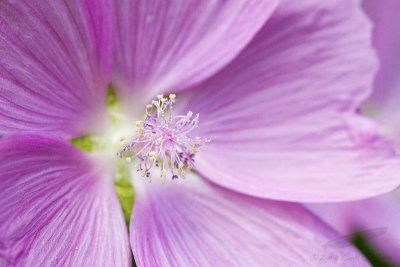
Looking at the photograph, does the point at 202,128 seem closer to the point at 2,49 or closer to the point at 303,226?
the point at 303,226

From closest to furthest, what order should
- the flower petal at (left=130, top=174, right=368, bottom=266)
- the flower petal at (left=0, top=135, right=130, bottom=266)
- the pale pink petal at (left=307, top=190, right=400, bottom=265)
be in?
the flower petal at (left=0, top=135, right=130, bottom=266), the flower petal at (left=130, top=174, right=368, bottom=266), the pale pink petal at (left=307, top=190, right=400, bottom=265)

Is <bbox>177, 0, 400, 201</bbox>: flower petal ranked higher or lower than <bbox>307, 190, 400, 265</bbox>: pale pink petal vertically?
higher

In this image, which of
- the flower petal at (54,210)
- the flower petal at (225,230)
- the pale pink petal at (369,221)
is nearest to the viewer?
the flower petal at (54,210)

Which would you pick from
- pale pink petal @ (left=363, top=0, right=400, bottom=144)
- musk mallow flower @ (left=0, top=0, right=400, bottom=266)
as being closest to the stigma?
musk mallow flower @ (left=0, top=0, right=400, bottom=266)

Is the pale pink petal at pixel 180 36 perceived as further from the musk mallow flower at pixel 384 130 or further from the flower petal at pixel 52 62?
the musk mallow flower at pixel 384 130

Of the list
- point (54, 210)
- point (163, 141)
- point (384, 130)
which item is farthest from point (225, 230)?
point (384, 130)

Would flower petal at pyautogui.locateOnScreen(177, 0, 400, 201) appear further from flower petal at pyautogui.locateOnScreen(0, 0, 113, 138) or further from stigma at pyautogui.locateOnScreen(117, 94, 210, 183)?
flower petal at pyautogui.locateOnScreen(0, 0, 113, 138)

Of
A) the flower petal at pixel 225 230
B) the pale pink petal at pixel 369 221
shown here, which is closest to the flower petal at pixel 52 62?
the flower petal at pixel 225 230
